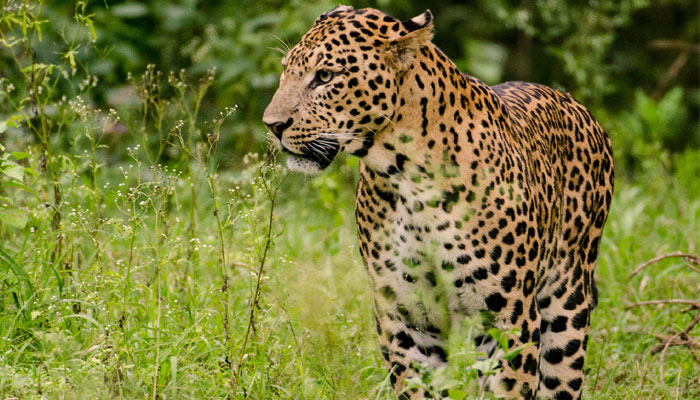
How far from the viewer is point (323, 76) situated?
408cm

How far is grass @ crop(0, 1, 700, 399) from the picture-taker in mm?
4035

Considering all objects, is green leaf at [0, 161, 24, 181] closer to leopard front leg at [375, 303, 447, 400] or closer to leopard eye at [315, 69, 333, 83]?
leopard eye at [315, 69, 333, 83]

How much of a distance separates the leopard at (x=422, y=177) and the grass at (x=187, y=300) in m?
0.28

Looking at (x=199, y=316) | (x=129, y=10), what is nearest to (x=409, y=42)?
(x=199, y=316)

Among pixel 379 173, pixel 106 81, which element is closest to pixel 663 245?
pixel 379 173

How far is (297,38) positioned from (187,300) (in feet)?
15.9

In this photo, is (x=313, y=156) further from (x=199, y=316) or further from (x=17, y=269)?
(x=17, y=269)

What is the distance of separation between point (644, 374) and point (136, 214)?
9.97 ft

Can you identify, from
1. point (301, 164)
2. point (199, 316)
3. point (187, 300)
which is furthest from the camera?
point (187, 300)

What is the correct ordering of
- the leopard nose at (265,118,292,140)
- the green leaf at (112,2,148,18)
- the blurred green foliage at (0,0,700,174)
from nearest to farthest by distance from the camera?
1. the leopard nose at (265,118,292,140)
2. the blurred green foliage at (0,0,700,174)
3. the green leaf at (112,2,148,18)

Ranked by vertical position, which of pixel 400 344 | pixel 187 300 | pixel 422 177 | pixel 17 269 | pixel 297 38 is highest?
pixel 297 38

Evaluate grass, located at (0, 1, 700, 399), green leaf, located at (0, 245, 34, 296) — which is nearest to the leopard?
grass, located at (0, 1, 700, 399)

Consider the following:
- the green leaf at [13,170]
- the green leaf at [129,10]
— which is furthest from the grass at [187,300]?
the green leaf at [129,10]

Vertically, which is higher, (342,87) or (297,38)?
(297,38)
